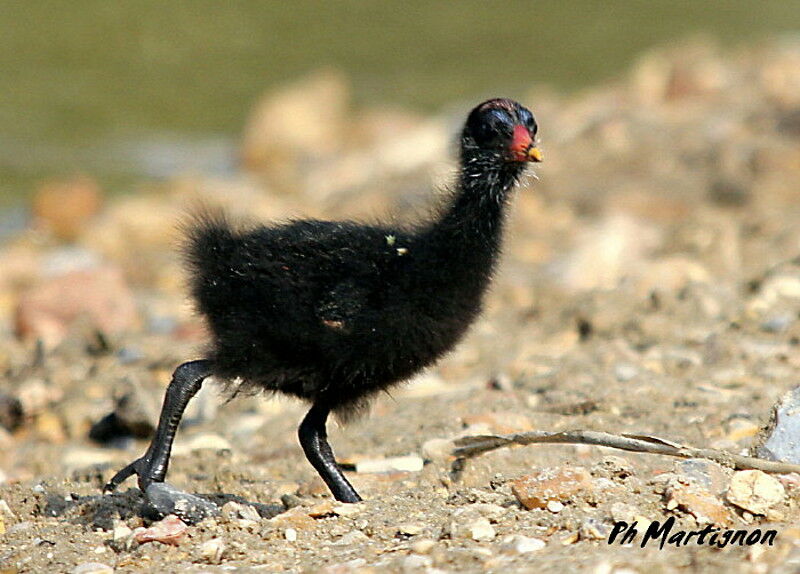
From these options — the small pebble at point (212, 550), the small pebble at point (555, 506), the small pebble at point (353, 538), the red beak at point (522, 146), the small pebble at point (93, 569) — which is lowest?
the small pebble at point (93, 569)

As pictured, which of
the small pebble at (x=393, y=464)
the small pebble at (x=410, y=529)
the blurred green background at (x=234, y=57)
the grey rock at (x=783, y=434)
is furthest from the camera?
the blurred green background at (x=234, y=57)

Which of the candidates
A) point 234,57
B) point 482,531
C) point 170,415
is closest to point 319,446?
point 170,415

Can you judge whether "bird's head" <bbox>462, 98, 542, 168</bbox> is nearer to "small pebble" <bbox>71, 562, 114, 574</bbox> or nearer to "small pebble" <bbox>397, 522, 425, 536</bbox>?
"small pebble" <bbox>397, 522, 425, 536</bbox>

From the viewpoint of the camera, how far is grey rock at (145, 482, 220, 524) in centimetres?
440

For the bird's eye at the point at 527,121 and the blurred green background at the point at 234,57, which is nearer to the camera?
the bird's eye at the point at 527,121

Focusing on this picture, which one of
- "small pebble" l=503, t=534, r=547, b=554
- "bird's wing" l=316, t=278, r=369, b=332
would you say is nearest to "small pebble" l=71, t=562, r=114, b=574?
"bird's wing" l=316, t=278, r=369, b=332

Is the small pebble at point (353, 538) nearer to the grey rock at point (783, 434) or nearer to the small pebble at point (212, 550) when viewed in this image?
the small pebble at point (212, 550)

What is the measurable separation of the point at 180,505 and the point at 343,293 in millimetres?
968

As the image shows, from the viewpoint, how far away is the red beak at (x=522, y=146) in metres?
4.68

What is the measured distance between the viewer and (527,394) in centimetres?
632

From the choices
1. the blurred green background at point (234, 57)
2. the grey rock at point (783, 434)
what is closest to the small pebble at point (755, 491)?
the grey rock at point (783, 434)

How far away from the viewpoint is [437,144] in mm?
16812

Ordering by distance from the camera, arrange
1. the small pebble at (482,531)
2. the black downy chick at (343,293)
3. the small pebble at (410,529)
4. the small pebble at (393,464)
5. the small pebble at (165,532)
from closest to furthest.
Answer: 1. the small pebble at (482,531)
2. the small pebble at (410,529)
3. the small pebble at (165,532)
4. the black downy chick at (343,293)
5. the small pebble at (393,464)

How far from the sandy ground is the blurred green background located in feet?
17.7
